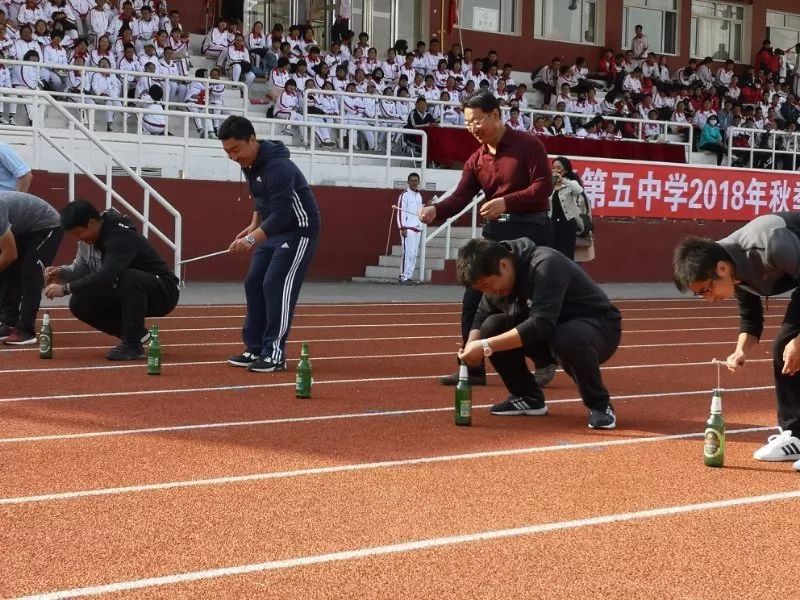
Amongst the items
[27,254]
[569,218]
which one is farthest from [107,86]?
[569,218]

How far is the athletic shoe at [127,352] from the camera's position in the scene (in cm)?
998

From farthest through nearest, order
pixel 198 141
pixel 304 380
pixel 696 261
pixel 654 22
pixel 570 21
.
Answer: pixel 654 22 → pixel 570 21 → pixel 198 141 → pixel 304 380 → pixel 696 261

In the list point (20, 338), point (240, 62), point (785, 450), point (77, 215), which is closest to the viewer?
point (785, 450)

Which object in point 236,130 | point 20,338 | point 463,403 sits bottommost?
point 20,338

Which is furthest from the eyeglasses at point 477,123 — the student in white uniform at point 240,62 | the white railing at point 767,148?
the white railing at point 767,148

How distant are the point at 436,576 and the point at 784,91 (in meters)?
31.2

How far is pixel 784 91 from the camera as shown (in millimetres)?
33219

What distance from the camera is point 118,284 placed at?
989 centimetres

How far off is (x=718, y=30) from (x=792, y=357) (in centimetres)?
3281

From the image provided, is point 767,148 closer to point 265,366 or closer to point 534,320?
point 265,366

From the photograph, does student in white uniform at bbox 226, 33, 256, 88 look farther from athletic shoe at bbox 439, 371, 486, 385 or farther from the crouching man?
the crouching man

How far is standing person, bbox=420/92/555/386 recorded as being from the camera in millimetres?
8484

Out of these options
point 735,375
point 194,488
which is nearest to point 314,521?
point 194,488

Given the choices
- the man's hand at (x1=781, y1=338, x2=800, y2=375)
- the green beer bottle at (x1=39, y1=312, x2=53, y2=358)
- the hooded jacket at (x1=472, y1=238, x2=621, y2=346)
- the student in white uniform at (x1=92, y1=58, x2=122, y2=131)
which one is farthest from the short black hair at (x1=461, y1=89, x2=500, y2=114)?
the student in white uniform at (x1=92, y1=58, x2=122, y2=131)
